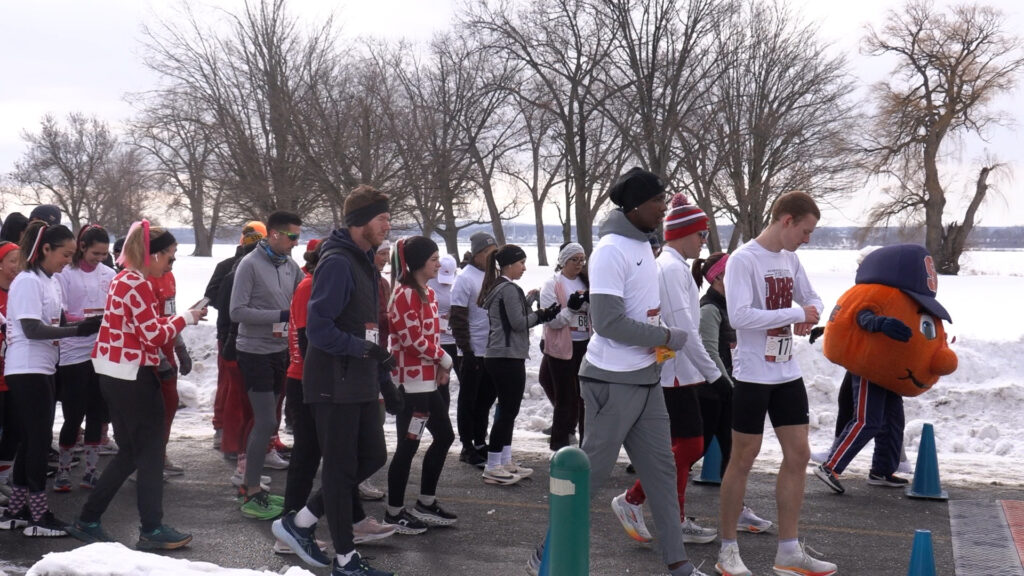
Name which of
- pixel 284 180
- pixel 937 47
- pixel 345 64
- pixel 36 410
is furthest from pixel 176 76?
pixel 937 47

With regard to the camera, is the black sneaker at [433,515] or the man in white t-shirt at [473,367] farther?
the man in white t-shirt at [473,367]

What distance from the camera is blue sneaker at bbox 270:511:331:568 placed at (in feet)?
17.4

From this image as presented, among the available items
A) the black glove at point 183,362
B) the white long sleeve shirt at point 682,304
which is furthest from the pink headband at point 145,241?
the white long sleeve shirt at point 682,304

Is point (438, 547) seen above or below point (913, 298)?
below

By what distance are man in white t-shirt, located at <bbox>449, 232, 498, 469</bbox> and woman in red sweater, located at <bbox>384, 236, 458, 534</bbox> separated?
212cm

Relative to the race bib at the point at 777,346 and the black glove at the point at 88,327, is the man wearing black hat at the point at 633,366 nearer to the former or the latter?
the race bib at the point at 777,346

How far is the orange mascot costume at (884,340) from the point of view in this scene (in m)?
6.97

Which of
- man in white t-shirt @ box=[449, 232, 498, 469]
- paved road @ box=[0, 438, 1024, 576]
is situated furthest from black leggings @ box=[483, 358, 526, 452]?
man in white t-shirt @ box=[449, 232, 498, 469]

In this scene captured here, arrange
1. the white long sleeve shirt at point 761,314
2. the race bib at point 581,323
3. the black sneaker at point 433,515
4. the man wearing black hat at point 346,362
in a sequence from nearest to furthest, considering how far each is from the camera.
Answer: the man wearing black hat at point 346,362, the white long sleeve shirt at point 761,314, the black sneaker at point 433,515, the race bib at point 581,323

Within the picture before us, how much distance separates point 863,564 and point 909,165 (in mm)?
33641

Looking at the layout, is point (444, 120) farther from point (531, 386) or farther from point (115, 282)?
point (115, 282)

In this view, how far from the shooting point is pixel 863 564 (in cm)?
557

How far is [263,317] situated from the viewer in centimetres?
687

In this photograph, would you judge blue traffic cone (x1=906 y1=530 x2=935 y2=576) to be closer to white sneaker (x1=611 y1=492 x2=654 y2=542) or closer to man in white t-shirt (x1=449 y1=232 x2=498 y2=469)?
white sneaker (x1=611 y1=492 x2=654 y2=542)
